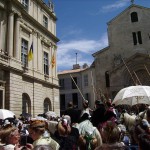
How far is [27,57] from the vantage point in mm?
21000

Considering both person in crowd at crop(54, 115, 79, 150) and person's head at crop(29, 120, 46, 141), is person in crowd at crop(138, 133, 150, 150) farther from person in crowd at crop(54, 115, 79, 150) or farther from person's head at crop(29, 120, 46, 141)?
person in crowd at crop(54, 115, 79, 150)

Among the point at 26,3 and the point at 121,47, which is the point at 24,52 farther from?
the point at 121,47

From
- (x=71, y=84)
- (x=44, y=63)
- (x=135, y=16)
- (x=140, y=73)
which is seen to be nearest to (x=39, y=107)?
(x=44, y=63)

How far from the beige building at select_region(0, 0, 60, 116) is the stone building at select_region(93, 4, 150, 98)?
10.4 metres

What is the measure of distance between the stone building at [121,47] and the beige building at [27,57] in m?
10.4

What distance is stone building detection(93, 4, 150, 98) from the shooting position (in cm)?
3325

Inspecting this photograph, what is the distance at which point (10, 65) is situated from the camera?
57.4 ft

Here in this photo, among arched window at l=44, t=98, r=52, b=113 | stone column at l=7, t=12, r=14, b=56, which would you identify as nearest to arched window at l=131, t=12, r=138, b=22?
arched window at l=44, t=98, r=52, b=113

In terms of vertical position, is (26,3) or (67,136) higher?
(26,3)

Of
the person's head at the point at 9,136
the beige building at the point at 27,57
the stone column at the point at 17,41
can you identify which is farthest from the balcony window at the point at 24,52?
the person's head at the point at 9,136

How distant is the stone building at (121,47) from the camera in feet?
109

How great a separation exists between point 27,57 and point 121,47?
18605mm

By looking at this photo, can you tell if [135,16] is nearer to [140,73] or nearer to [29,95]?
[140,73]

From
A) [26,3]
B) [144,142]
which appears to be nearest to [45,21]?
[26,3]
